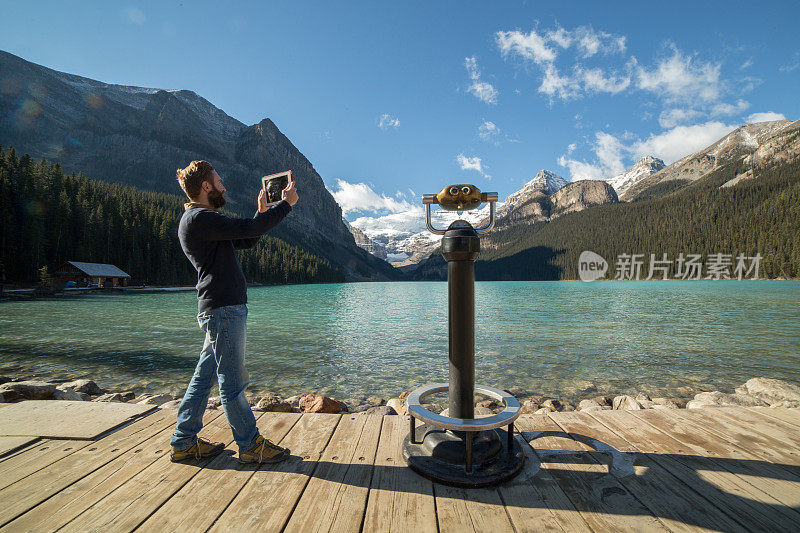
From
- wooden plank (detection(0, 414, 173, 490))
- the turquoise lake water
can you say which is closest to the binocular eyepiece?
wooden plank (detection(0, 414, 173, 490))

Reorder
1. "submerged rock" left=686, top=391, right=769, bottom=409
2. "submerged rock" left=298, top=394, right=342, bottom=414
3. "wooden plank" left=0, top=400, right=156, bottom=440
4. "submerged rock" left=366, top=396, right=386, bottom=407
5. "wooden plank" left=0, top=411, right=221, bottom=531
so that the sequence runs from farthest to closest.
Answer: "submerged rock" left=366, top=396, right=386, bottom=407, "submerged rock" left=686, top=391, right=769, bottom=409, "submerged rock" left=298, top=394, right=342, bottom=414, "wooden plank" left=0, top=400, right=156, bottom=440, "wooden plank" left=0, top=411, right=221, bottom=531

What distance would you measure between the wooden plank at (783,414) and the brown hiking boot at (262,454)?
201 inches

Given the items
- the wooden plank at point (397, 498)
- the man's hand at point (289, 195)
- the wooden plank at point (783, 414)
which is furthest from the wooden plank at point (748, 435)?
the man's hand at point (289, 195)

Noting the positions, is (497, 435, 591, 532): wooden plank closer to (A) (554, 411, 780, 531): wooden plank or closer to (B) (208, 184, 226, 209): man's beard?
(A) (554, 411, 780, 531): wooden plank

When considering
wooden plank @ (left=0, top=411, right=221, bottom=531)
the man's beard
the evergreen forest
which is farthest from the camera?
the evergreen forest

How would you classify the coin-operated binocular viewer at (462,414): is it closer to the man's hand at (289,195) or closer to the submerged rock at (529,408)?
the man's hand at (289,195)

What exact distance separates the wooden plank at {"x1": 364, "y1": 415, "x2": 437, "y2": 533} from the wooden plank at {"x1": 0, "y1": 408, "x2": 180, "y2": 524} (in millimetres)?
2196

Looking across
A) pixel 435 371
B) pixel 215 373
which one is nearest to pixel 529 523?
pixel 215 373

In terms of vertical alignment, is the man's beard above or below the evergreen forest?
below

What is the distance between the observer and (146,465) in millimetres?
2826

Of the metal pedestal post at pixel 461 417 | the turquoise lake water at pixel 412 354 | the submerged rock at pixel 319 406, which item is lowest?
the turquoise lake water at pixel 412 354

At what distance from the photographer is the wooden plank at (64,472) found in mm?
2287

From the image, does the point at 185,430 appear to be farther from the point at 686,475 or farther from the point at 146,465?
the point at 686,475

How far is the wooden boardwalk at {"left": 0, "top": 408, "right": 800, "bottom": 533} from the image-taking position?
7.05ft
